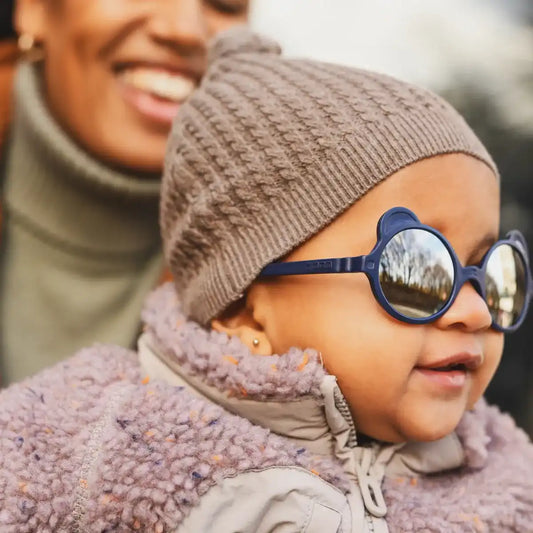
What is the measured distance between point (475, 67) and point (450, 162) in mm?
1449

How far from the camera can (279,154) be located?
1.02 metres

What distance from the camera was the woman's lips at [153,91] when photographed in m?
1.74

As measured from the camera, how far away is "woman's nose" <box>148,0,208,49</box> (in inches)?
67.0

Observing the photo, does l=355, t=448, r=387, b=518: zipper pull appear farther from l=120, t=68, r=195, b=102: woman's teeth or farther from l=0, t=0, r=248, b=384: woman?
l=120, t=68, r=195, b=102: woman's teeth

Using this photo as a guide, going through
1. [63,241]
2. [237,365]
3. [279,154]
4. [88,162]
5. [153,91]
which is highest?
[279,154]

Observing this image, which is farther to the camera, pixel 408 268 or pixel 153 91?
pixel 153 91

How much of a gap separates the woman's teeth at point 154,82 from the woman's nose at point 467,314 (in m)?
1.15

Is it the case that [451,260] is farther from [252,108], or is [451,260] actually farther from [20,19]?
[20,19]

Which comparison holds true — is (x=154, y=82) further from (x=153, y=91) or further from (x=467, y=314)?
(x=467, y=314)

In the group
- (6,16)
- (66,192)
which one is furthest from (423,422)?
(6,16)

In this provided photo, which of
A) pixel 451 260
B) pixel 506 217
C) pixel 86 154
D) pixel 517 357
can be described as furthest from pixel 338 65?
pixel 517 357

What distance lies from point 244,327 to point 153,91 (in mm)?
972

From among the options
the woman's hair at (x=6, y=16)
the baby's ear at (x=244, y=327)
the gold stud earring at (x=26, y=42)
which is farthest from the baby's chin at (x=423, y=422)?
the woman's hair at (x=6, y=16)

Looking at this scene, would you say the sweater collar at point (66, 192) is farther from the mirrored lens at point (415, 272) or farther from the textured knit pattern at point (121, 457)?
the mirrored lens at point (415, 272)
